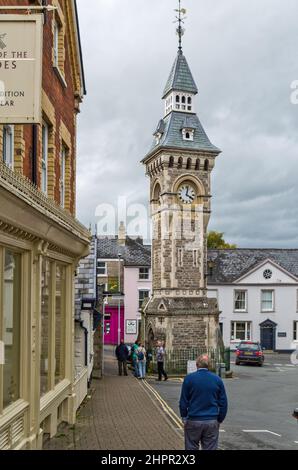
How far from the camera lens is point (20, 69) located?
7246 mm

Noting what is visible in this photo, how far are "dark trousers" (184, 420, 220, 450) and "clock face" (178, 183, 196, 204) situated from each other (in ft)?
101

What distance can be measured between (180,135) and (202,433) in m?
32.4

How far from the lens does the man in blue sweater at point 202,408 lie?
800 centimetres

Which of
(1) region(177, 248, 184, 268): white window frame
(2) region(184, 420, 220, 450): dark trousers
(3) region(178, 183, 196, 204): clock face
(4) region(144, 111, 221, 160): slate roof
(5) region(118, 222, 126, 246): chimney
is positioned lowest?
(2) region(184, 420, 220, 450): dark trousers

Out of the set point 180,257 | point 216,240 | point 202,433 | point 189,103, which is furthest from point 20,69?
point 216,240

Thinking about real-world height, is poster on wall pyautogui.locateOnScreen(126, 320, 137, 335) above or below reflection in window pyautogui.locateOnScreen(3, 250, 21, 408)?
below

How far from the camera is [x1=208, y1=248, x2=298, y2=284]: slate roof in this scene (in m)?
51.8

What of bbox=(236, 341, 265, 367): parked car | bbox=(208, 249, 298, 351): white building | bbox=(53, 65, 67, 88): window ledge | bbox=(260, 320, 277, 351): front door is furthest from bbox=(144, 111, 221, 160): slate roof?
bbox=(53, 65, 67, 88): window ledge

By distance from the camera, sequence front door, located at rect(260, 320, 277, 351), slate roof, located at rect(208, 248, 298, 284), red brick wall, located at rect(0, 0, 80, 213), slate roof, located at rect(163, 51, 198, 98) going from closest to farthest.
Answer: red brick wall, located at rect(0, 0, 80, 213), slate roof, located at rect(163, 51, 198, 98), front door, located at rect(260, 320, 277, 351), slate roof, located at rect(208, 248, 298, 284)

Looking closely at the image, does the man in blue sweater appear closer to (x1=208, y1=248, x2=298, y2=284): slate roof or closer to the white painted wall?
the white painted wall

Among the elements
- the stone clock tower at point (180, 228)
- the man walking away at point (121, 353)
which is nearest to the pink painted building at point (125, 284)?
the stone clock tower at point (180, 228)

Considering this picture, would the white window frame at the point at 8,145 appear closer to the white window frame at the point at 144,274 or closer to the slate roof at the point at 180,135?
the slate roof at the point at 180,135

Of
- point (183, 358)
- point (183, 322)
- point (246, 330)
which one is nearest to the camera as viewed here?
point (183, 358)

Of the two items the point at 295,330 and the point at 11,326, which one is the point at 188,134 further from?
the point at 11,326
